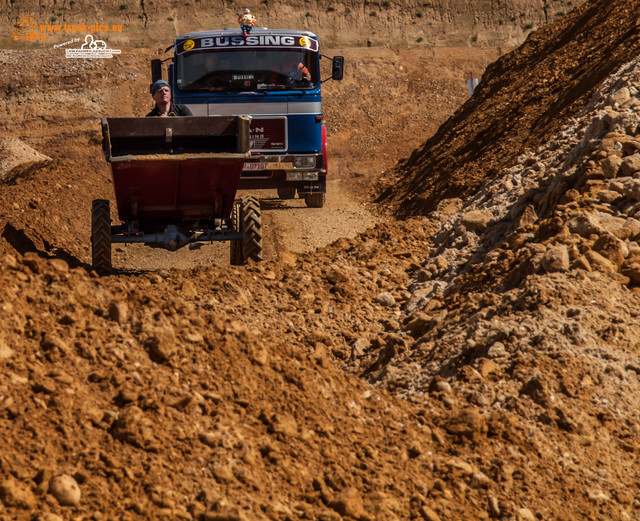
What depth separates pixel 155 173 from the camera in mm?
8359

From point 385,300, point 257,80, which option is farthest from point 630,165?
point 257,80

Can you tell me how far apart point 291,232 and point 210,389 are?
25.3 feet

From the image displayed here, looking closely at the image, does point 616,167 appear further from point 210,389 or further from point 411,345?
point 210,389

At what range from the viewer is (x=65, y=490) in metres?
3.77

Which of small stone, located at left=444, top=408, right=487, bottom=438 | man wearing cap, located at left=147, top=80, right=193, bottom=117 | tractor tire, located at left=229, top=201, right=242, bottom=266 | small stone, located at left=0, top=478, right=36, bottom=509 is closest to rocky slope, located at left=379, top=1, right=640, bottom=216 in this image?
tractor tire, located at left=229, top=201, right=242, bottom=266

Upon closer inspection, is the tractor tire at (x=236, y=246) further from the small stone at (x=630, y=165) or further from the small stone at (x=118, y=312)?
the small stone at (x=630, y=165)

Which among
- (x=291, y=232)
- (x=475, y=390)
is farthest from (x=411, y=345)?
(x=291, y=232)

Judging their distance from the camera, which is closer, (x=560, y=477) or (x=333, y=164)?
(x=560, y=477)

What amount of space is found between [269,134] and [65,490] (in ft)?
31.6

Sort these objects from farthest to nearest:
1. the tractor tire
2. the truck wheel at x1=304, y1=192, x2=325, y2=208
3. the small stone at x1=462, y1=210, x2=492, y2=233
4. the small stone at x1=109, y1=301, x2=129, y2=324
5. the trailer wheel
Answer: the truck wheel at x1=304, y1=192, x2=325, y2=208 < the tractor tire < the small stone at x1=462, y1=210, x2=492, y2=233 < the trailer wheel < the small stone at x1=109, y1=301, x2=129, y2=324

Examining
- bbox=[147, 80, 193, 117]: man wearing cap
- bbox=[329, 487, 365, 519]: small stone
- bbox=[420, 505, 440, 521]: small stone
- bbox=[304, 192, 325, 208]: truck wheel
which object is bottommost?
bbox=[304, 192, 325, 208]: truck wheel

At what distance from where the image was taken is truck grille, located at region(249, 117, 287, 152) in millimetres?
12773

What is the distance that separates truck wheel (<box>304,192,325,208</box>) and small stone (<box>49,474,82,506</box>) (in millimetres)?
10957

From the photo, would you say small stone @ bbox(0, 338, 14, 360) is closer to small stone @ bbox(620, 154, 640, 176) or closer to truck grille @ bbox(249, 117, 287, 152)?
small stone @ bbox(620, 154, 640, 176)
